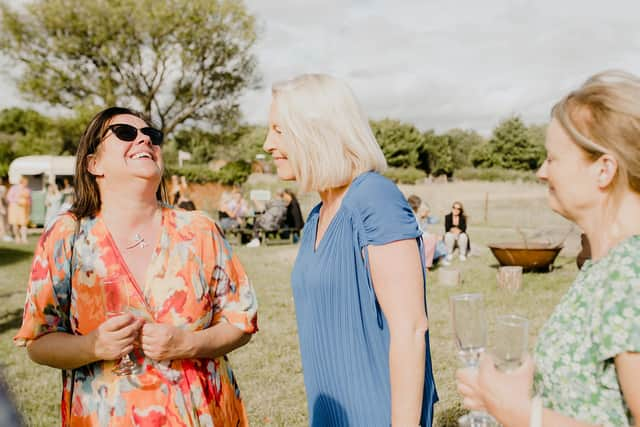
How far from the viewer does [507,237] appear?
67.9 ft

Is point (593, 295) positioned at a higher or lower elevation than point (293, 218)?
higher

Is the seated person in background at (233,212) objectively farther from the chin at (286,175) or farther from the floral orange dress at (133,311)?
the chin at (286,175)

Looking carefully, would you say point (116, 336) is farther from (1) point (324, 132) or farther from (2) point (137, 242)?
(1) point (324, 132)

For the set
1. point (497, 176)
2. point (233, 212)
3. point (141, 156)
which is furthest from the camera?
point (497, 176)

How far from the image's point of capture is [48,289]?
229 cm

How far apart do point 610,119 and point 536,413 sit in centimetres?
80

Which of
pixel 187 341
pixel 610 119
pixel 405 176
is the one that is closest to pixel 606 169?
pixel 610 119

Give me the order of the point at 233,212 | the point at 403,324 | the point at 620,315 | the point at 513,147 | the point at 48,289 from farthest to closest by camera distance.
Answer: the point at 513,147 → the point at 233,212 → the point at 48,289 → the point at 403,324 → the point at 620,315

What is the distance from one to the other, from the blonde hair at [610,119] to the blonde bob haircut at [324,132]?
80 centimetres

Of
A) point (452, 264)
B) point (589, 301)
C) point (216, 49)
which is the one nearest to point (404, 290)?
point (589, 301)

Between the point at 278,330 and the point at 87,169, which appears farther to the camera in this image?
the point at 278,330

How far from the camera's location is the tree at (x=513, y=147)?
243ft

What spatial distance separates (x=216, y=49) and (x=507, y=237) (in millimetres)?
21385

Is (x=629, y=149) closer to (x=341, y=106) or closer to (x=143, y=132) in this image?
(x=341, y=106)
